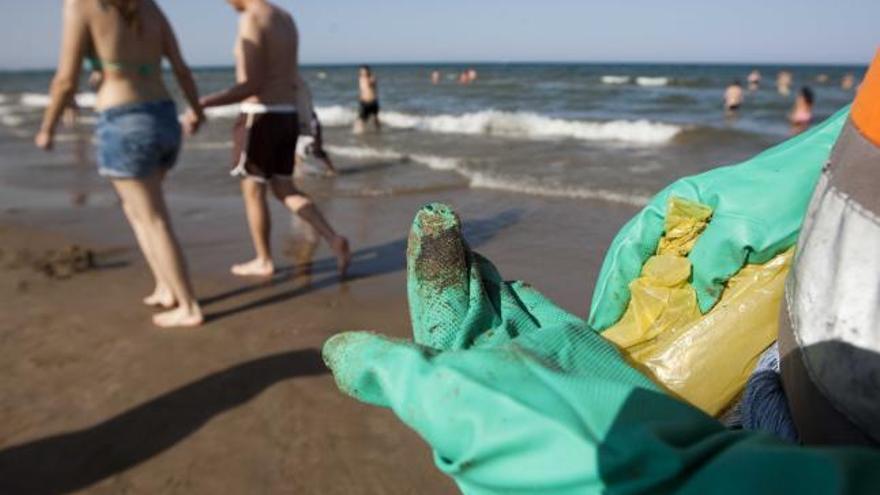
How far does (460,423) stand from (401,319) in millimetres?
2642

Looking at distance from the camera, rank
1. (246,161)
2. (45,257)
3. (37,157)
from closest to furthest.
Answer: (246,161) < (45,257) < (37,157)

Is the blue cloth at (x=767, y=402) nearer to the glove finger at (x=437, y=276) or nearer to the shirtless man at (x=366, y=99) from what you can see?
the glove finger at (x=437, y=276)

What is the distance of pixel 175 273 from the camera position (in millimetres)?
3295

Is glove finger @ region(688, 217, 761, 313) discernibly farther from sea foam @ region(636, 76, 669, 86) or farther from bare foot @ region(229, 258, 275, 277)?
sea foam @ region(636, 76, 669, 86)

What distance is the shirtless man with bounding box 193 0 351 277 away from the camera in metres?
3.69

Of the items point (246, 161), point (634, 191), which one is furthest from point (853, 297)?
point (634, 191)

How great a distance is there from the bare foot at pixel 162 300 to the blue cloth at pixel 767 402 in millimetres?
3103

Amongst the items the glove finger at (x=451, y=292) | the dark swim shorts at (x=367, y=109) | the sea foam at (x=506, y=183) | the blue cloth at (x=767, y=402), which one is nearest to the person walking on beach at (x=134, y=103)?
the glove finger at (x=451, y=292)

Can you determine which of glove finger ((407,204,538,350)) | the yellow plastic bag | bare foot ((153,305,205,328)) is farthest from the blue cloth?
bare foot ((153,305,205,328))

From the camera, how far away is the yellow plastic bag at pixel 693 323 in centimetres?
135

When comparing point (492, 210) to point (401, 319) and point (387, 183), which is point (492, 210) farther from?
point (401, 319)

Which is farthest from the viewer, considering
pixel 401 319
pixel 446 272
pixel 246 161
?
pixel 246 161

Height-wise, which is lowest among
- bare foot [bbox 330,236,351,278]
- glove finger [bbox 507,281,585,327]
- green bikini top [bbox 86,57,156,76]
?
bare foot [bbox 330,236,351,278]

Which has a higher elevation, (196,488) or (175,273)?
(175,273)
